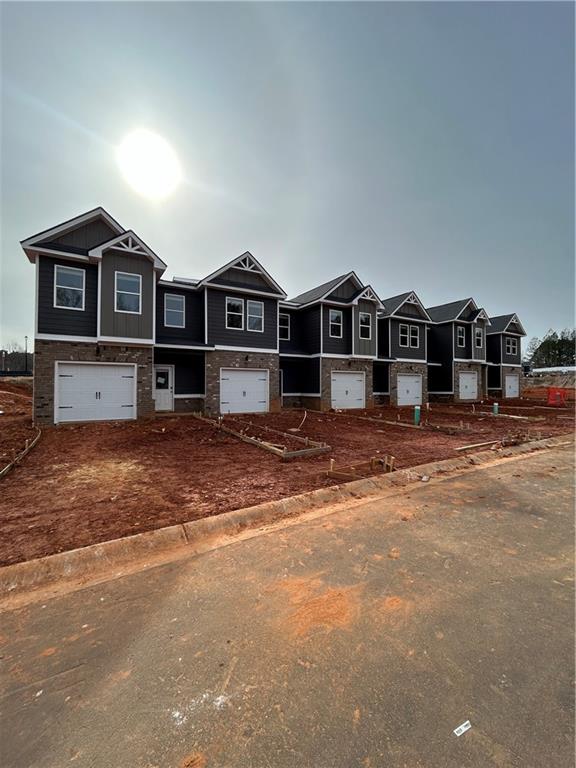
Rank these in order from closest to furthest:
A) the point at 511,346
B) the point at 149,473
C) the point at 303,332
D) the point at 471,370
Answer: the point at 149,473 < the point at 303,332 < the point at 471,370 < the point at 511,346

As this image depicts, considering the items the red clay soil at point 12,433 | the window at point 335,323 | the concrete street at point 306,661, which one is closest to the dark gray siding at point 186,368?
the red clay soil at point 12,433

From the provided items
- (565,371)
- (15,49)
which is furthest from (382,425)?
(565,371)

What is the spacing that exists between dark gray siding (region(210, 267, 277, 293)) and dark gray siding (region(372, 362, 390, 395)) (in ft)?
34.3

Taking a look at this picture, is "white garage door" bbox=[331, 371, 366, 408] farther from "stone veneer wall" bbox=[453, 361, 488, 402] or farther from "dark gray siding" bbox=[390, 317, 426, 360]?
"stone veneer wall" bbox=[453, 361, 488, 402]

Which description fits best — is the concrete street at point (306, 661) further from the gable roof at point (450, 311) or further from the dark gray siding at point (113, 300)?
the gable roof at point (450, 311)

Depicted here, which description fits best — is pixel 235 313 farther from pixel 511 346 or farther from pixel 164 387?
pixel 511 346

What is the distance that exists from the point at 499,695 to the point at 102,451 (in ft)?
31.0

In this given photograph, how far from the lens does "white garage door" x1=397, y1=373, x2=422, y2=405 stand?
23484 millimetres

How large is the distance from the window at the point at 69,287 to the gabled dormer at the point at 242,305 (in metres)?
5.12

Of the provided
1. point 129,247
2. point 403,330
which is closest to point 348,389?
point 403,330

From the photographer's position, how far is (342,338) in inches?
805

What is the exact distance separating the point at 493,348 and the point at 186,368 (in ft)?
99.2

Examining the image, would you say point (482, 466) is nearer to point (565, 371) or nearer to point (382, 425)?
point (382, 425)

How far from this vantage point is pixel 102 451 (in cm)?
887
